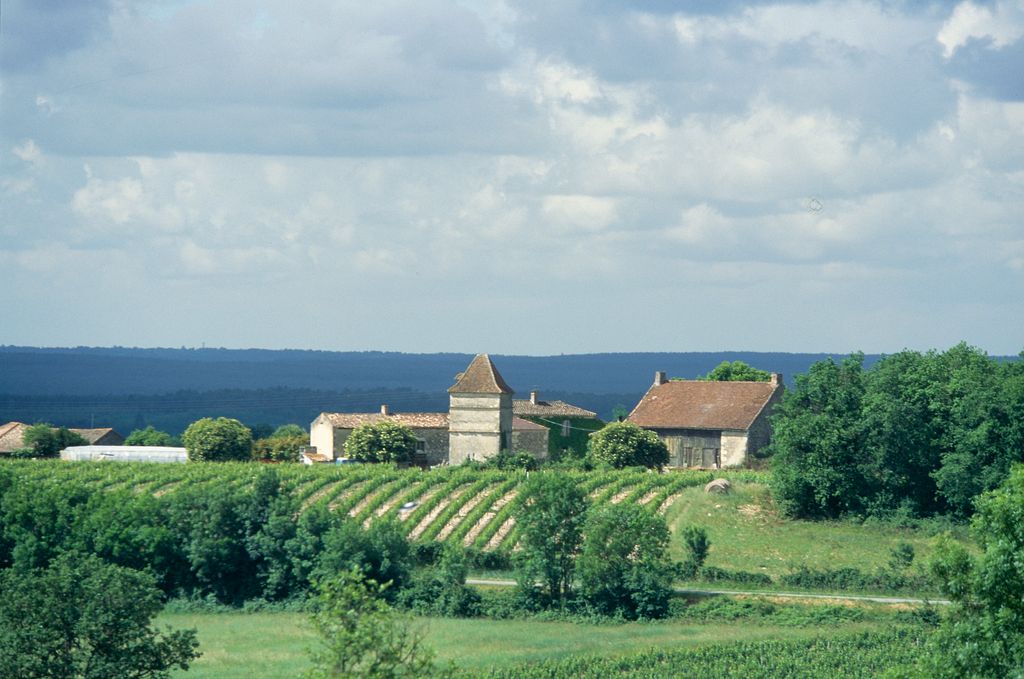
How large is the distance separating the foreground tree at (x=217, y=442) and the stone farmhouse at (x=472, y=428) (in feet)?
17.9

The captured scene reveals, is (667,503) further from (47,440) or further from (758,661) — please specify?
(47,440)

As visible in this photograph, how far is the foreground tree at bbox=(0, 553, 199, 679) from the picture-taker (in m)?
40.0

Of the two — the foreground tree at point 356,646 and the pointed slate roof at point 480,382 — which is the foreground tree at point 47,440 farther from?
the foreground tree at point 356,646

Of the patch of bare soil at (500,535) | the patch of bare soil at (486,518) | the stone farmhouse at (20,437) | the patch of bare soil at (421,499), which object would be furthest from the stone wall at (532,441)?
the stone farmhouse at (20,437)

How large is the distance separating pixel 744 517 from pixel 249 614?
2124 cm

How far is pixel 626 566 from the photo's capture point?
56469 mm

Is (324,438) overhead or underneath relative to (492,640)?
overhead

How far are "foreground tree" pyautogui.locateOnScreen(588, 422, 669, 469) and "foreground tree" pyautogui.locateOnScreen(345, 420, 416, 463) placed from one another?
11.6 meters

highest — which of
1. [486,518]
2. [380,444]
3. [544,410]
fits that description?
[544,410]

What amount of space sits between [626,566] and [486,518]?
14867 mm

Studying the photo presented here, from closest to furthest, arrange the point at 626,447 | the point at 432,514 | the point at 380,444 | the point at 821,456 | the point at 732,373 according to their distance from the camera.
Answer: the point at 821,456 < the point at 432,514 < the point at 626,447 < the point at 380,444 < the point at 732,373

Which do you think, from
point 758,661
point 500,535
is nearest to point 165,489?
point 500,535

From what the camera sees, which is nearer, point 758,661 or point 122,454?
point 758,661

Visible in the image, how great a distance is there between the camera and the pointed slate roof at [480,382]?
88688 millimetres
